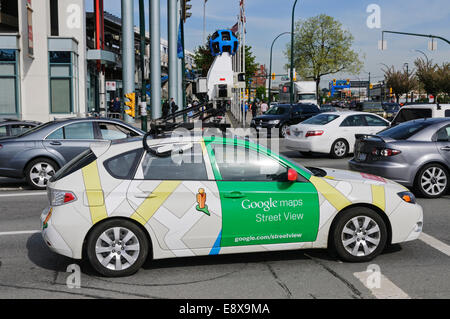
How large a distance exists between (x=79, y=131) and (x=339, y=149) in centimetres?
A: 875

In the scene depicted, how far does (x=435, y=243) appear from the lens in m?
6.54

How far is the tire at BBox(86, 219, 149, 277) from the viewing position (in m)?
5.21

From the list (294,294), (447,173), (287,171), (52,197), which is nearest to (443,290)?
(294,294)

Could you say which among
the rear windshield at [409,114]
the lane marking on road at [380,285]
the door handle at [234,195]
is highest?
the rear windshield at [409,114]

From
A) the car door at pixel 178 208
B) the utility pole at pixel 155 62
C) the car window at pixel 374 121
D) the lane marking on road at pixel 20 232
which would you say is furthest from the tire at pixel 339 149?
the utility pole at pixel 155 62

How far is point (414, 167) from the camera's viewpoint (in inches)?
370

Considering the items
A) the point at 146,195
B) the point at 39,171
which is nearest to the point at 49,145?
the point at 39,171

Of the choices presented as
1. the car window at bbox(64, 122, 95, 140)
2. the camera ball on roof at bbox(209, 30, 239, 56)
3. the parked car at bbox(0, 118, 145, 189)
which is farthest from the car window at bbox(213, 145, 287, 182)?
the camera ball on roof at bbox(209, 30, 239, 56)

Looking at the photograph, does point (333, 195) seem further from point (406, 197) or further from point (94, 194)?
point (94, 194)

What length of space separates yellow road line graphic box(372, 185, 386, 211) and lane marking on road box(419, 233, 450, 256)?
3.65ft

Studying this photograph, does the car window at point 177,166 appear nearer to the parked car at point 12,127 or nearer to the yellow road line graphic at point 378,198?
the yellow road line graphic at point 378,198

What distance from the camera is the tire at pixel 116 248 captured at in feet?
17.1

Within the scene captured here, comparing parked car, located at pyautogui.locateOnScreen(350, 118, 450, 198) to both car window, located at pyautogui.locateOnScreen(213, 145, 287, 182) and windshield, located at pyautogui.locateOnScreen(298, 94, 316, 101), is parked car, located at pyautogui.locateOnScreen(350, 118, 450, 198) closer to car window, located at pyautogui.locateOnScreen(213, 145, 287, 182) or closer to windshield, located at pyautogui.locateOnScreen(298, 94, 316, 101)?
car window, located at pyautogui.locateOnScreen(213, 145, 287, 182)

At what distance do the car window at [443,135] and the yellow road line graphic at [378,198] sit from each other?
457cm
